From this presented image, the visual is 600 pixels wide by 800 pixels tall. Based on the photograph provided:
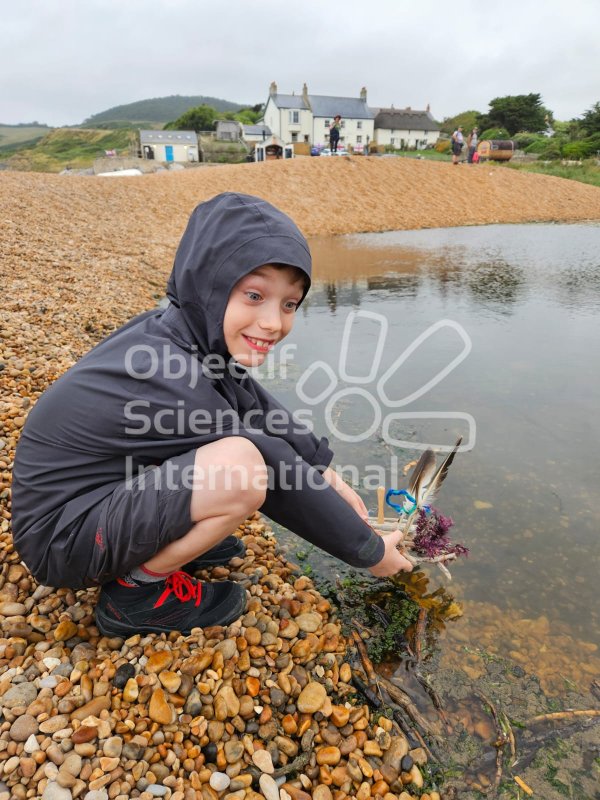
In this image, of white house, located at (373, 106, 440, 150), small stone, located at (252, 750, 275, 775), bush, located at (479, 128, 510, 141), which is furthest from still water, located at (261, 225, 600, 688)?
white house, located at (373, 106, 440, 150)

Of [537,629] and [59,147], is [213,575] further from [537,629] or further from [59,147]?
[59,147]

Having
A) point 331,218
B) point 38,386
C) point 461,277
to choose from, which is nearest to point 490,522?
point 38,386

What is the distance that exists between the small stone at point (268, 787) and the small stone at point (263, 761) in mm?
28

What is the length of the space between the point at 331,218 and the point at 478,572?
16.8 meters

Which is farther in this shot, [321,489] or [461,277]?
[461,277]

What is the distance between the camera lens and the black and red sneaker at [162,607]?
2.01 meters

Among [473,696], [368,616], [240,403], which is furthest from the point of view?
[368,616]

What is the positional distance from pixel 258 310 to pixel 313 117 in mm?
67243

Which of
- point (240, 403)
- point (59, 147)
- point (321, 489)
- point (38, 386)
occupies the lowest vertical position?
point (38, 386)

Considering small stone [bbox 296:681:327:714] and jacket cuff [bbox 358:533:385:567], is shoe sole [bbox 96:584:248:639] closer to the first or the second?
small stone [bbox 296:681:327:714]

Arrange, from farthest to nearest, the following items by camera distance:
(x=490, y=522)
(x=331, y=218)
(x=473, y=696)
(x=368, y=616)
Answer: (x=331, y=218), (x=490, y=522), (x=368, y=616), (x=473, y=696)

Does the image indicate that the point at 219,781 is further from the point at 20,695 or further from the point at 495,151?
the point at 495,151

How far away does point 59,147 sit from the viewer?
9894 centimetres

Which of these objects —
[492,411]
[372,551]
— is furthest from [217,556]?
[492,411]
